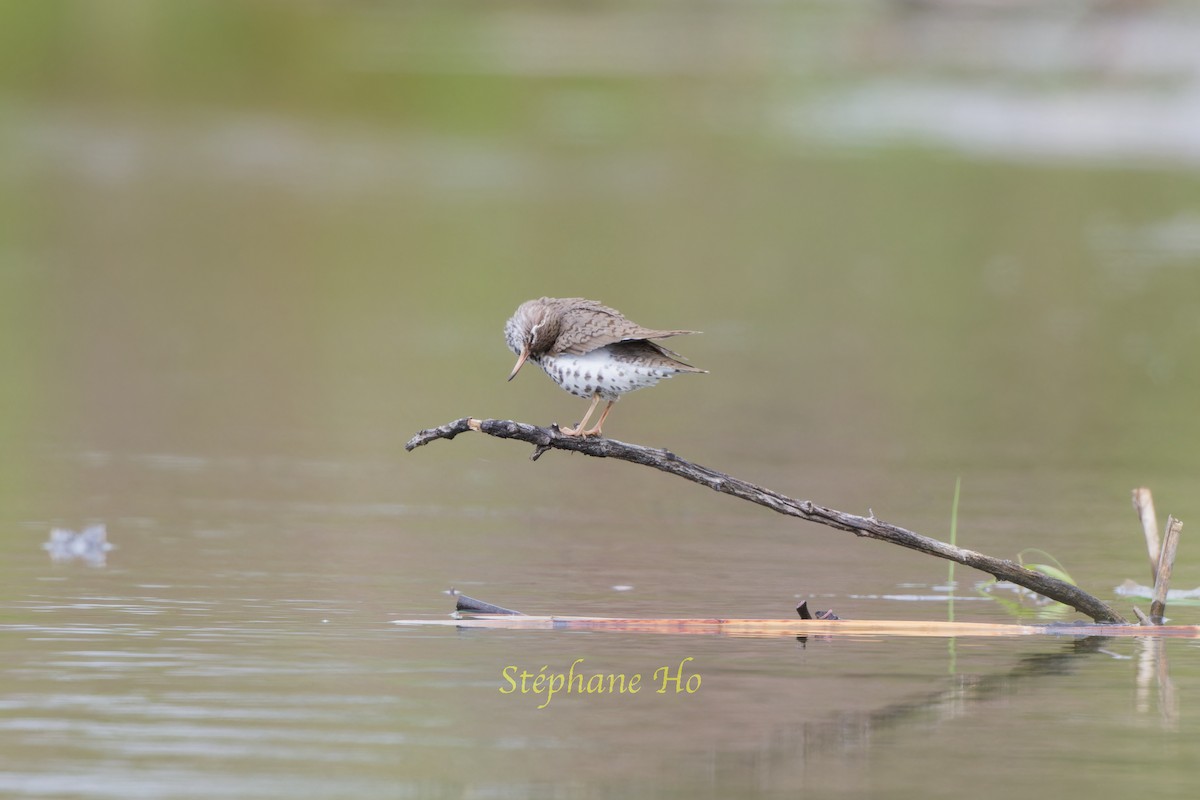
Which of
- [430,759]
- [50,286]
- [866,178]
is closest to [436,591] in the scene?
[430,759]

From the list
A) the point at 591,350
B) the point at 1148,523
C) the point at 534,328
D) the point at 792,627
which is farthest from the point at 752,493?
the point at 1148,523

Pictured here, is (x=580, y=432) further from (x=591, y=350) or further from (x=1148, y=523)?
(x=1148, y=523)

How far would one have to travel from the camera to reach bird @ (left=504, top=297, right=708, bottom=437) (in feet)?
28.1

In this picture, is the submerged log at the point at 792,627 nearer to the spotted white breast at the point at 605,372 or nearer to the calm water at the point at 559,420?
the calm water at the point at 559,420

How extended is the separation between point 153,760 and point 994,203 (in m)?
23.8

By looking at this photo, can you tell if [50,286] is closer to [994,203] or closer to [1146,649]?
[994,203]

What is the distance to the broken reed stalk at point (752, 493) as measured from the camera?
841 centimetres

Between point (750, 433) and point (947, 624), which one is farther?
point (750, 433)

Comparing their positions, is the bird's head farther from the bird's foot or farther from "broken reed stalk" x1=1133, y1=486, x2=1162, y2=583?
"broken reed stalk" x1=1133, y1=486, x2=1162, y2=583

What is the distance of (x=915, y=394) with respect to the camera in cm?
1703

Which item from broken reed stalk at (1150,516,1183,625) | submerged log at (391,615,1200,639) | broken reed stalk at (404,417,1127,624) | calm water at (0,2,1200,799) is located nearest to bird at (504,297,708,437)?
broken reed stalk at (404,417,1127,624)

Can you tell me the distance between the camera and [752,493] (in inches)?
336

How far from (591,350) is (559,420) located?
20.9ft

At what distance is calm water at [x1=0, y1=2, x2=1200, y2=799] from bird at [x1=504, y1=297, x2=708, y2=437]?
0.99m
